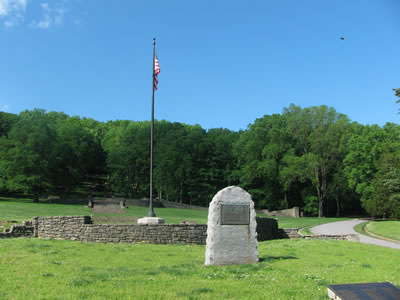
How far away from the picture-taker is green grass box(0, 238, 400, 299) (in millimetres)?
5969

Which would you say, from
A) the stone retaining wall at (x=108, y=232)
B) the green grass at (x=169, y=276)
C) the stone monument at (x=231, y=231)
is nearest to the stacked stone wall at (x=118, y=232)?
the stone retaining wall at (x=108, y=232)

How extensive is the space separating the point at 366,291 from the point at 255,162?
166ft

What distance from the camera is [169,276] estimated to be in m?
7.50

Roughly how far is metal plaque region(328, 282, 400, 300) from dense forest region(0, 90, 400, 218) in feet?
129

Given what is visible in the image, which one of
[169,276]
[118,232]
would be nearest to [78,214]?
[118,232]

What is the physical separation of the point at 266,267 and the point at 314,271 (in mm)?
1095

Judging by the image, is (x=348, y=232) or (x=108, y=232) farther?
(x=348, y=232)

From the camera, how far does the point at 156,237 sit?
16328 millimetres

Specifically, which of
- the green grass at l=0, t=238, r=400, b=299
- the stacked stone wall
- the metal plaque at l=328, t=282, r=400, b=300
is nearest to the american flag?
the stacked stone wall

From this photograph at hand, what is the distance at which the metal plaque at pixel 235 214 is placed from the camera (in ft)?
31.1

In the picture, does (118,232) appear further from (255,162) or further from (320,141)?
(255,162)

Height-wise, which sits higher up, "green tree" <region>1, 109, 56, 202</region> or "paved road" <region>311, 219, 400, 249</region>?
"green tree" <region>1, 109, 56, 202</region>

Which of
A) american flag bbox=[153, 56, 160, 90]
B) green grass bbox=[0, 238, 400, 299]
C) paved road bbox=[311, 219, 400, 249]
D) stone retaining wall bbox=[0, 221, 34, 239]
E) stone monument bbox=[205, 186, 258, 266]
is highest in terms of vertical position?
american flag bbox=[153, 56, 160, 90]

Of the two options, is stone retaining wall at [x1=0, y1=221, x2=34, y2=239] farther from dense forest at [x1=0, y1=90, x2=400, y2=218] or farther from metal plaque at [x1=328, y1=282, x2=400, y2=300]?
dense forest at [x1=0, y1=90, x2=400, y2=218]
